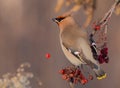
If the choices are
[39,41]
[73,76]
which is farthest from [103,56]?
[39,41]

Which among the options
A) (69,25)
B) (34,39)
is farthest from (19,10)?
(69,25)

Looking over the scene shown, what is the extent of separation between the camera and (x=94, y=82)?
12.5 feet

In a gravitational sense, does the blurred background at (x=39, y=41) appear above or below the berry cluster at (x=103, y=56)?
above

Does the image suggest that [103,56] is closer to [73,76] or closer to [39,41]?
[73,76]

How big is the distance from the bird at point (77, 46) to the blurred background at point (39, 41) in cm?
162

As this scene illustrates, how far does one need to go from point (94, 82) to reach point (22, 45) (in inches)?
28.5

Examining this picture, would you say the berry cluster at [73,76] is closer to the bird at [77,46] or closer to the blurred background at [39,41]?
the bird at [77,46]

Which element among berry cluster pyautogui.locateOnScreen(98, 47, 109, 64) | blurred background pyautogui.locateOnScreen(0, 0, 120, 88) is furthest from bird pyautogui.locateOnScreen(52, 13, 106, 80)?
blurred background pyautogui.locateOnScreen(0, 0, 120, 88)

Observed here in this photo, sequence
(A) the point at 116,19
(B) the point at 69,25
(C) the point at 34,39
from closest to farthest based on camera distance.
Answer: (B) the point at 69,25 → (A) the point at 116,19 → (C) the point at 34,39

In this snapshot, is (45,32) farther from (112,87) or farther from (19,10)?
(112,87)

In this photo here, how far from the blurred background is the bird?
5.32 ft

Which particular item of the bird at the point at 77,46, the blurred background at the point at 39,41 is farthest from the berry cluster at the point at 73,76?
the blurred background at the point at 39,41

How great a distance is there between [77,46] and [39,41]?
220 cm

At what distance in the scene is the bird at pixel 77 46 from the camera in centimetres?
204
